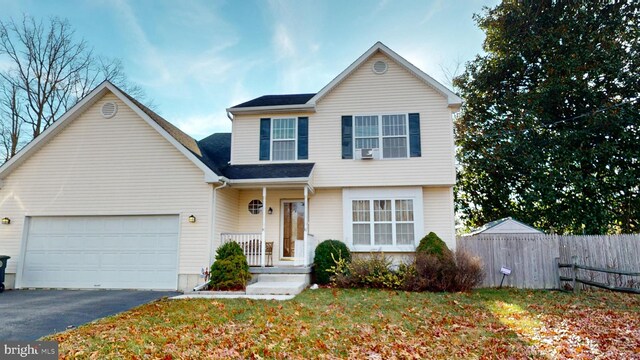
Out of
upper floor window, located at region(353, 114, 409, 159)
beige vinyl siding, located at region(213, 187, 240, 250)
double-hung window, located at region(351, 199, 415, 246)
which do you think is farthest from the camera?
upper floor window, located at region(353, 114, 409, 159)

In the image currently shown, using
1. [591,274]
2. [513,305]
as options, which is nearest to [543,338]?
[513,305]

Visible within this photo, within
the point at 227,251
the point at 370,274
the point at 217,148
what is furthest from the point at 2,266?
the point at 370,274

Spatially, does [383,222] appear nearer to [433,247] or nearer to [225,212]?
[433,247]

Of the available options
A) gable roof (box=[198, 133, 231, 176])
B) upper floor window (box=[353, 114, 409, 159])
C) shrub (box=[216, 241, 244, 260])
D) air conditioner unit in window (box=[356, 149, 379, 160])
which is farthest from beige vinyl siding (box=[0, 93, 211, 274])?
upper floor window (box=[353, 114, 409, 159])

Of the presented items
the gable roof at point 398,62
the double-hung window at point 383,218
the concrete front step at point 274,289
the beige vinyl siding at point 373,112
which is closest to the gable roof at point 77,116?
the beige vinyl siding at point 373,112

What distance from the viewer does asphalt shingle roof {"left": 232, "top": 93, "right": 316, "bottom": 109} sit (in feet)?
45.8

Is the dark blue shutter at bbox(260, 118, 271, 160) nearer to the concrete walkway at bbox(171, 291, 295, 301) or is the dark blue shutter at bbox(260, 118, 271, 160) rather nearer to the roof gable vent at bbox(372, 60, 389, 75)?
the roof gable vent at bbox(372, 60, 389, 75)

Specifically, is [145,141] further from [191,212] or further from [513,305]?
[513,305]

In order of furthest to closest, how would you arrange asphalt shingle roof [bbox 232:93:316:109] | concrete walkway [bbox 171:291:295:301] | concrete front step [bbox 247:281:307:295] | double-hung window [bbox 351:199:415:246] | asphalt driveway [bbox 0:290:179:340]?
asphalt shingle roof [bbox 232:93:316:109] → double-hung window [bbox 351:199:415:246] → concrete front step [bbox 247:281:307:295] → concrete walkway [bbox 171:291:295:301] → asphalt driveway [bbox 0:290:179:340]

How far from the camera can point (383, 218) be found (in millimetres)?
12688

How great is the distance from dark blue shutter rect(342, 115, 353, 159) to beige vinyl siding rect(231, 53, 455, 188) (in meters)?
0.15

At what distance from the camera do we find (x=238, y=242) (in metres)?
11.9

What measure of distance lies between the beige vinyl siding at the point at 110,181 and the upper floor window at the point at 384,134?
5672 millimetres

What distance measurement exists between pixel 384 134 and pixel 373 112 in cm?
92
